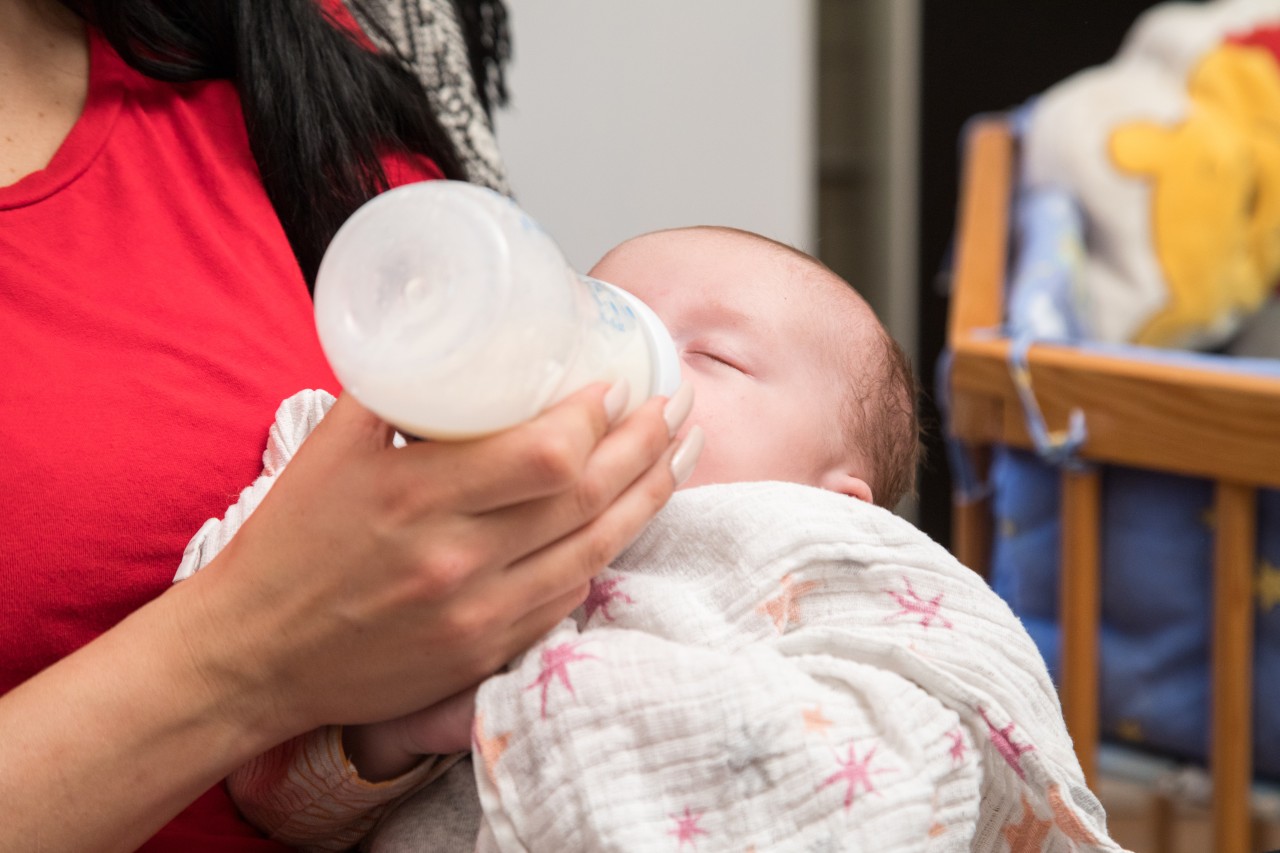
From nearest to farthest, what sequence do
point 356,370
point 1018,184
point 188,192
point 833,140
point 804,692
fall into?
point 356,370, point 804,692, point 188,192, point 1018,184, point 833,140

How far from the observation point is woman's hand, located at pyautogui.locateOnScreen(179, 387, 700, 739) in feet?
1.83

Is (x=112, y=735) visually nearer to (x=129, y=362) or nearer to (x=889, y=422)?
(x=129, y=362)

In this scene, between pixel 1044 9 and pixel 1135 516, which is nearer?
pixel 1135 516

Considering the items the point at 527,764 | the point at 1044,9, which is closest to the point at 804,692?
the point at 527,764

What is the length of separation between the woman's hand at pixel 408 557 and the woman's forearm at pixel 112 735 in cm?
1

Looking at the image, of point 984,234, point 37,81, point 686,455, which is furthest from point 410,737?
point 984,234

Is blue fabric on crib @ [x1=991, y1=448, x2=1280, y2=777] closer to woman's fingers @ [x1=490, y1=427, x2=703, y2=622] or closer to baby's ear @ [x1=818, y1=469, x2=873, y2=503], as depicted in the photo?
baby's ear @ [x1=818, y1=469, x2=873, y2=503]

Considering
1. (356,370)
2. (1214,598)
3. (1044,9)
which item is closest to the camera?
(356,370)

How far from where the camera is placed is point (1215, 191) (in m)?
2.01

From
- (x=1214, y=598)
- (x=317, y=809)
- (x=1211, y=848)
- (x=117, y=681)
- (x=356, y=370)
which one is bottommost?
(x=1211, y=848)

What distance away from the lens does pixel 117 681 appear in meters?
0.62

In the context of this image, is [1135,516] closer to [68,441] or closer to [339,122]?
[339,122]

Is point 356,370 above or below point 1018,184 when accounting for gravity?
above

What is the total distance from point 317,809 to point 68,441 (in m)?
0.25
